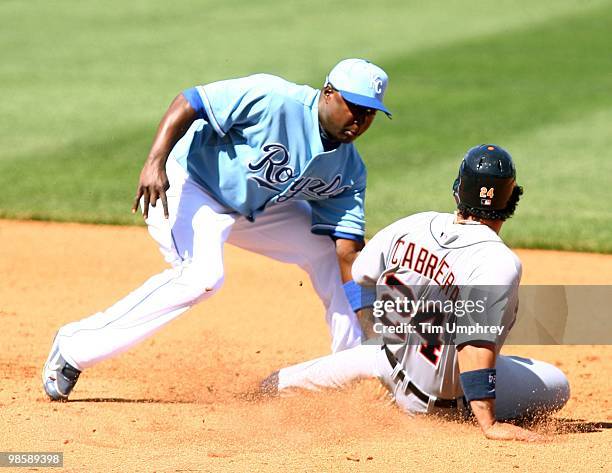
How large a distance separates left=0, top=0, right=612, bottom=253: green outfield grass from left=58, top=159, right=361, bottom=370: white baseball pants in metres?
3.18

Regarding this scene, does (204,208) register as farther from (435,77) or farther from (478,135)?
(435,77)

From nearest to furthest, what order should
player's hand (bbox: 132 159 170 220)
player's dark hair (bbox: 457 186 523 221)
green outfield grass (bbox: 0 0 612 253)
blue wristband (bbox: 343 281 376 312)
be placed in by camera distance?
1. player's dark hair (bbox: 457 186 523 221)
2. player's hand (bbox: 132 159 170 220)
3. blue wristband (bbox: 343 281 376 312)
4. green outfield grass (bbox: 0 0 612 253)

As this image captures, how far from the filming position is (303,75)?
42.3ft

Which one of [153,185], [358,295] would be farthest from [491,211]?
[153,185]

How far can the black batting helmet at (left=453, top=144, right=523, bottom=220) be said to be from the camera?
13.6ft

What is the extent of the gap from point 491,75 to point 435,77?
70 centimetres

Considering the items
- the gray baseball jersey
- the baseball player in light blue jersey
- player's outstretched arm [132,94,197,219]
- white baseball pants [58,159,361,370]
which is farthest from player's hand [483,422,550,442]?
player's outstretched arm [132,94,197,219]

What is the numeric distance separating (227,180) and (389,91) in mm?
7721

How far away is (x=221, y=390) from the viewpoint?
5.42 meters

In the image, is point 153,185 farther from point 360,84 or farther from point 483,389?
point 483,389

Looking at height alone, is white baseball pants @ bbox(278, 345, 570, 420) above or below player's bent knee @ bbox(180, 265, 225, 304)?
below

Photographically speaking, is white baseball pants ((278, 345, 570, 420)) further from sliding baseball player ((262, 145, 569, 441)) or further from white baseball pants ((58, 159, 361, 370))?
white baseball pants ((58, 159, 361, 370))

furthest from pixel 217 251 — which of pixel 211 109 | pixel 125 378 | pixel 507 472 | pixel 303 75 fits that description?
pixel 303 75

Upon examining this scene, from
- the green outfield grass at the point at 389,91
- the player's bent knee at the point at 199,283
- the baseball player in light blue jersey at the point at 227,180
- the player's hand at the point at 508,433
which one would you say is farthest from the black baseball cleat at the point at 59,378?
the green outfield grass at the point at 389,91
